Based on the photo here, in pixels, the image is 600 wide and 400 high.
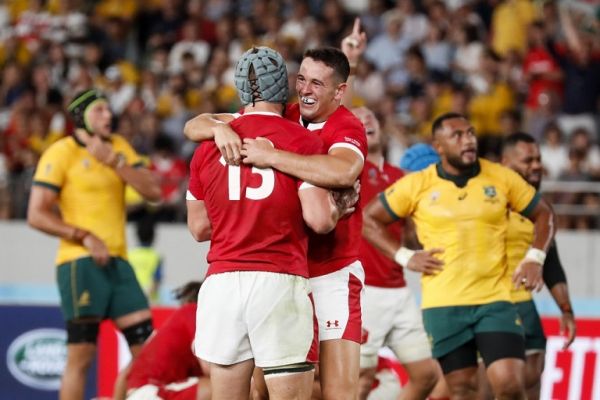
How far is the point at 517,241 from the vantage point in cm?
883

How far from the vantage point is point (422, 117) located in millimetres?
15742

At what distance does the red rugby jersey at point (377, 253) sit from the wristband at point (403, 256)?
2.29 feet

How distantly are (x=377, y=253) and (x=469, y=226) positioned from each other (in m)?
1.16

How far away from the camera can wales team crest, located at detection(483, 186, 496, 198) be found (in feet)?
27.1

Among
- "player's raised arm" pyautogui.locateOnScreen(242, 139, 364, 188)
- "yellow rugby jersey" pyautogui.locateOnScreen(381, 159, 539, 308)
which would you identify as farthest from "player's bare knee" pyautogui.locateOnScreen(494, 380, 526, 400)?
"player's raised arm" pyautogui.locateOnScreen(242, 139, 364, 188)

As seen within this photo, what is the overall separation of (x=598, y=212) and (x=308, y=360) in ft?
28.6

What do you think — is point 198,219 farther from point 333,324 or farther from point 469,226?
point 469,226

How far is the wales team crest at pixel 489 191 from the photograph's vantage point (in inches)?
325

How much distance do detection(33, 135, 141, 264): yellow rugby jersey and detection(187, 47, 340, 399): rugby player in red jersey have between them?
3.54m

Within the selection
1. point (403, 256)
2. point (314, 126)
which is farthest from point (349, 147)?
point (403, 256)

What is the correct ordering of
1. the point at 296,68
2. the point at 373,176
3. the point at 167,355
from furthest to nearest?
the point at 296,68 < the point at 373,176 < the point at 167,355

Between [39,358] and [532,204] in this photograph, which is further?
[39,358]

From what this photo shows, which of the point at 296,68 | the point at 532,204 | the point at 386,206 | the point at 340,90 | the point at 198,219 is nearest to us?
the point at 198,219

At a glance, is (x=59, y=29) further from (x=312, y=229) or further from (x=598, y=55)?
(x=312, y=229)
